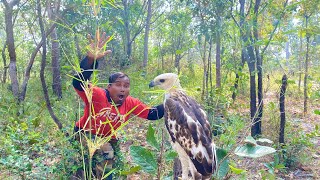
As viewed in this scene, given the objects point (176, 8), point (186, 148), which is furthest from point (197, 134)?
point (176, 8)

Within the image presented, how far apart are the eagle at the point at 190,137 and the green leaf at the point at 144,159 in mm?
415

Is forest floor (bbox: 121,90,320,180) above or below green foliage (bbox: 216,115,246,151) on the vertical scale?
below

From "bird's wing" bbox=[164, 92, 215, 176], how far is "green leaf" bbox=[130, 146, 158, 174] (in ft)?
1.35

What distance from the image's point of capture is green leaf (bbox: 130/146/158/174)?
2.56m

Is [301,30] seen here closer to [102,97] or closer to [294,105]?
[102,97]

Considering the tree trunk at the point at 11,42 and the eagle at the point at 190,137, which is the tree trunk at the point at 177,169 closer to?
the eagle at the point at 190,137

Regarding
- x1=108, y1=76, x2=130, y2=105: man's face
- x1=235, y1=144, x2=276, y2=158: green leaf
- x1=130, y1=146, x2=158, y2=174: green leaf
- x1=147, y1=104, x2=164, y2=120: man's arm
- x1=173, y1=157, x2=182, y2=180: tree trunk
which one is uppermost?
x1=108, y1=76, x2=130, y2=105: man's face

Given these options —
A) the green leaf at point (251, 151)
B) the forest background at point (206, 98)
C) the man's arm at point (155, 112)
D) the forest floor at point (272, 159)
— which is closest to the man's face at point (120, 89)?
the forest background at point (206, 98)

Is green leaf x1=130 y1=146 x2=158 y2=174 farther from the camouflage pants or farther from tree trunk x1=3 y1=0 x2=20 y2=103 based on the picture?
tree trunk x1=3 y1=0 x2=20 y2=103

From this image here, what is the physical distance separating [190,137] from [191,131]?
0.05 metres

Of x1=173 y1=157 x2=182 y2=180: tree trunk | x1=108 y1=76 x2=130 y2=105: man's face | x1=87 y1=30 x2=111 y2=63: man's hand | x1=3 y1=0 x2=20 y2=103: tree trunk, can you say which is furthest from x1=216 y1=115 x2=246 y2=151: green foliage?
x1=3 y1=0 x2=20 y2=103: tree trunk

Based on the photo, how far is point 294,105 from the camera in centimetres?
937

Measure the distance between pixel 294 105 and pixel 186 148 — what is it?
24.6ft

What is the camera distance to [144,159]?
Answer: 2.59 meters
